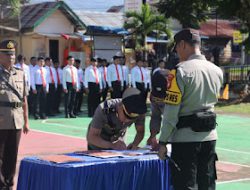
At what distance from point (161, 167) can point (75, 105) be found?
1289 cm

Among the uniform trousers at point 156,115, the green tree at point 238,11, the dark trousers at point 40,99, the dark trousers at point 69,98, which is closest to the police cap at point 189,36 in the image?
the uniform trousers at point 156,115

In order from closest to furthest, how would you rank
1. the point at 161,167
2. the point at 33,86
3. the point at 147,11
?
the point at 161,167, the point at 33,86, the point at 147,11

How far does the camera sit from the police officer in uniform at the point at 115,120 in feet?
17.4

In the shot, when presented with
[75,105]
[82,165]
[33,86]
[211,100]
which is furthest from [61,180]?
[75,105]

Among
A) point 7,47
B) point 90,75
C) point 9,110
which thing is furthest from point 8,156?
point 90,75

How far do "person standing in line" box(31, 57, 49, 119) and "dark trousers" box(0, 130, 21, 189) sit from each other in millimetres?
10133

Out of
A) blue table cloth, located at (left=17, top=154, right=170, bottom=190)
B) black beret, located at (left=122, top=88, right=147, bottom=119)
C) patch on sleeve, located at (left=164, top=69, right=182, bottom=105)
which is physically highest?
patch on sleeve, located at (left=164, top=69, right=182, bottom=105)

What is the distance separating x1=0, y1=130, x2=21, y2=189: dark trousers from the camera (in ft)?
22.1

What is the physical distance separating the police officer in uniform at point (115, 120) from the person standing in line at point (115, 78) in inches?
495

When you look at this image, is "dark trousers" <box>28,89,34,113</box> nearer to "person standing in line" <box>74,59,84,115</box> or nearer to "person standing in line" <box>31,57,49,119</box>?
"person standing in line" <box>31,57,49,119</box>

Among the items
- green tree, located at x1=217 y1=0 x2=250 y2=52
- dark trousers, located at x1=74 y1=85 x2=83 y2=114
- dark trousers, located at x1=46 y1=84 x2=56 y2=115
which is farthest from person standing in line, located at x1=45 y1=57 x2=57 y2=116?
green tree, located at x1=217 y1=0 x2=250 y2=52

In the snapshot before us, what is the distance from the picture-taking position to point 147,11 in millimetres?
33156

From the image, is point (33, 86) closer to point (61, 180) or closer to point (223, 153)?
point (223, 153)

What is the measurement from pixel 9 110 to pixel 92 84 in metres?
11.4
